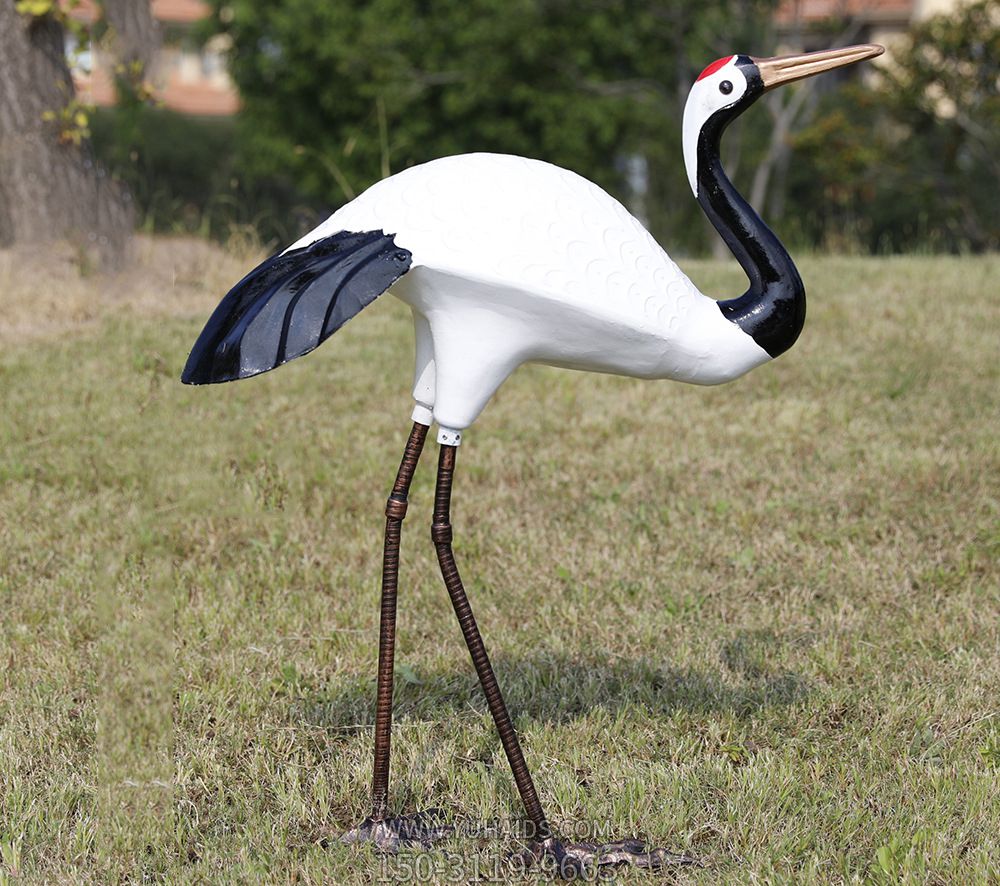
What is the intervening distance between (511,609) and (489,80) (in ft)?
48.9

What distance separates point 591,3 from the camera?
1762cm

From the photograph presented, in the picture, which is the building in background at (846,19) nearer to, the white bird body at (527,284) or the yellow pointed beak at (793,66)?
the yellow pointed beak at (793,66)

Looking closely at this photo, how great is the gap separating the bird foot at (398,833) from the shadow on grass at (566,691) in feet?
1.81

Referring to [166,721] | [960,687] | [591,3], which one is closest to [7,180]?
[166,721]

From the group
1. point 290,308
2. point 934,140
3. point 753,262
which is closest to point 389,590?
point 290,308

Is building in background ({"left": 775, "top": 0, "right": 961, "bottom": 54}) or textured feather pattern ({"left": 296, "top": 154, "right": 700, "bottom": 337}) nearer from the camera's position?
textured feather pattern ({"left": 296, "top": 154, "right": 700, "bottom": 337})

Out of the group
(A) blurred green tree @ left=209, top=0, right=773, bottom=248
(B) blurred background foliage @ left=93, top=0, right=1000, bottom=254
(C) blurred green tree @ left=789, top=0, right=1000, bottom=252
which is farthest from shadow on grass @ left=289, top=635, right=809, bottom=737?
(A) blurred green tree @ left=209, top=0, right=773, bottom=248

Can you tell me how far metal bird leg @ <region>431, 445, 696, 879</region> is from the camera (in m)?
2.82

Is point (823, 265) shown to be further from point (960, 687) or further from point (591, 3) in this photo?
point (591, 3)

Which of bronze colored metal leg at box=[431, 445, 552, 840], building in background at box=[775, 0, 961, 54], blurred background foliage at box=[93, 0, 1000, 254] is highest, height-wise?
building in background at box=[775, 0, 961, 54]

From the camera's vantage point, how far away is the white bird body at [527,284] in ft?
8.63

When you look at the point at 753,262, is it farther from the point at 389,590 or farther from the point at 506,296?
the point at 389,590

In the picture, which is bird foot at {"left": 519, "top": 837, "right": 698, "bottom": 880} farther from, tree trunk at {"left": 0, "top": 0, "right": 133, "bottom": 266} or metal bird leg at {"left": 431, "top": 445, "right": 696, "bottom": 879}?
tree trunk at {"left": 0, "top": 0, "right": 133, "bottom": 266}

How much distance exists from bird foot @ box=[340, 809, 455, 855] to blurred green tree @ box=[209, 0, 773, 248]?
50.4 ft
